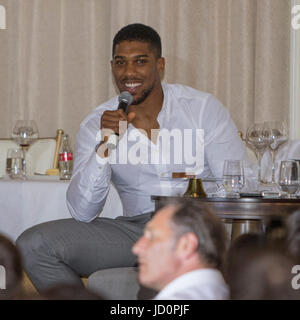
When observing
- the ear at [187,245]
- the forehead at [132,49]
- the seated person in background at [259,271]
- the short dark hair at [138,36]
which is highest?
the short dark hair at [138,36]

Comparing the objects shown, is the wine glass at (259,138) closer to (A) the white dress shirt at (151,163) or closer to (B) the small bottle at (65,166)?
(A) the white dress shirt at (151,163)

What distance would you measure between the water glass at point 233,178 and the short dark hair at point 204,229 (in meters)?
1.00

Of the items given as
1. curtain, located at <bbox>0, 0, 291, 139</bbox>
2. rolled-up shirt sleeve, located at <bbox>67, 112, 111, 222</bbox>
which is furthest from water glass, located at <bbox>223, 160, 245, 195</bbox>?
curtain, located at <bbox>0, 0, 291, 139</bbox>

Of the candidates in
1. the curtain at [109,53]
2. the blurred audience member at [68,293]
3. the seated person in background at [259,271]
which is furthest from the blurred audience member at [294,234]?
the curtain at [109,53]

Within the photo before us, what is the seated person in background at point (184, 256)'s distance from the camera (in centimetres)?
53

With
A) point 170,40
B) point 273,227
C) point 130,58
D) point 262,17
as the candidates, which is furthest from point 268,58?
point 273,227

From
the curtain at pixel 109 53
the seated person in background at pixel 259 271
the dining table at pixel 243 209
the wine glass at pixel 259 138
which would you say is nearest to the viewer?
the seated person in background at pixel 259 271

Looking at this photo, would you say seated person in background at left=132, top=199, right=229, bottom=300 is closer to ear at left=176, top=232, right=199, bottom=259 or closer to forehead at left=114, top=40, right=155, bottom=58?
ear at left=176, top=232, right=199, bottom=259

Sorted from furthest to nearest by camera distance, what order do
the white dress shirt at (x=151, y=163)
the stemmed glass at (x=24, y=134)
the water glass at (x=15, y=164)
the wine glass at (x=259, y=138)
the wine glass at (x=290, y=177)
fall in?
1. the stemmed glass at (x=24, y=134)
2. the water glass at (x=15, y=164)
3. the wine glass at (x=259, y=138)
4. the white dress shirt at (x=151, y=163)
5. the wine glass at (x=290, y=177)

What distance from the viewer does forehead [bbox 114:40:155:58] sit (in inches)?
80.3

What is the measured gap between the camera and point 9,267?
0.59 m

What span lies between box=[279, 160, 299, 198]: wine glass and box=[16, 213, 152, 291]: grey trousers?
0.49 metres
